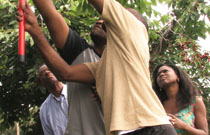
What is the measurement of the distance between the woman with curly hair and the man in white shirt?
3.53ft

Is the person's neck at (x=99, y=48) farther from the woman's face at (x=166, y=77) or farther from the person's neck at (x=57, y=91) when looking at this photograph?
the woman's face at (x=166, y=77)

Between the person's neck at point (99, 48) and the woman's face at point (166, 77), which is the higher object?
the person's neck at point (99, 48)

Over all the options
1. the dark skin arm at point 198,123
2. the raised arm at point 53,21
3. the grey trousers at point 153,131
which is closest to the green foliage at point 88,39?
the dark skin arm at point 198,123

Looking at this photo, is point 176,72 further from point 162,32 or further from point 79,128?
point 162,32

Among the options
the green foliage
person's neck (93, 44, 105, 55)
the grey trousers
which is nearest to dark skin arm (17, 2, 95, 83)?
person's neck (93, 44, 105, 55)

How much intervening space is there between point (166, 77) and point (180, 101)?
311 millimetres

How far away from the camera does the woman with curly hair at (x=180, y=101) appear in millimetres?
2832

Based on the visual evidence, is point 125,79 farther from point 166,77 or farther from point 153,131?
point 166,77

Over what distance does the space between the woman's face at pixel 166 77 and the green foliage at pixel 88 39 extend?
1.73 m

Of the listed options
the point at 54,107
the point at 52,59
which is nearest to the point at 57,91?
the point at 54,107

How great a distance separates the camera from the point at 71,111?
6.62 ft

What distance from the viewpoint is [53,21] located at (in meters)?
1.81

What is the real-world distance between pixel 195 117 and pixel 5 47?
4.17 meters

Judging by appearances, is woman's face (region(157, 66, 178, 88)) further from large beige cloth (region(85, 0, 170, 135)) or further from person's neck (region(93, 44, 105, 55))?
large beige cloth (region(85, 0, 170, 135))
